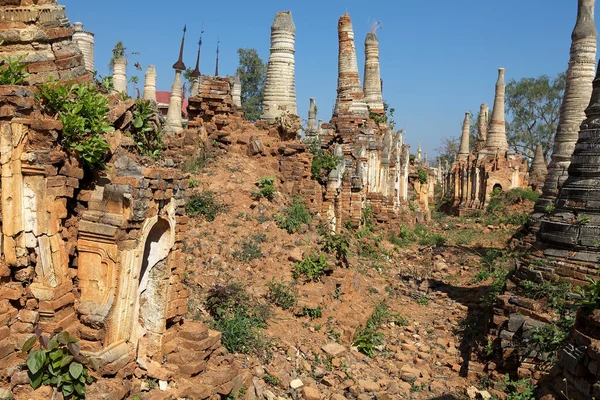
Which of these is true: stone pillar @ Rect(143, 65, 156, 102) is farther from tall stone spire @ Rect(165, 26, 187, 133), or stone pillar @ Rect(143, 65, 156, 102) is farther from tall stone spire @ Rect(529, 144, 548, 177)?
tall stone spire @ Rect(529, 144, 548, 177)

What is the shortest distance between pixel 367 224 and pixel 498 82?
11.6 metres

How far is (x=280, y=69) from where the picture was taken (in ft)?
44.3

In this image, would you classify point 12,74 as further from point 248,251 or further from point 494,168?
point 494,168

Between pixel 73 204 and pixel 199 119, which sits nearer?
pixel 73 204

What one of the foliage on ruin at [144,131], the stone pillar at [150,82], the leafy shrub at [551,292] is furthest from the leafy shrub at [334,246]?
the stone pillar at [150,82]

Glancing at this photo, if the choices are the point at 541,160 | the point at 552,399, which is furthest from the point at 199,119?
the point at 541,160

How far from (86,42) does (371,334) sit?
1015cm

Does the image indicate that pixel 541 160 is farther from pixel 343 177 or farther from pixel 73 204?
pixel 73 204

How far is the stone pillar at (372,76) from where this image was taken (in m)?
20.9

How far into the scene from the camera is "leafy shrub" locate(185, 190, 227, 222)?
973 centimetres

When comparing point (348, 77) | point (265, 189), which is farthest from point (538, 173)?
point (265, 189)

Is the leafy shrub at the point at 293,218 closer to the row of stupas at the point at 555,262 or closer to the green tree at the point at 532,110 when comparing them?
the row of stupas at the point at 555,262

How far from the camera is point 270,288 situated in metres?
8.54

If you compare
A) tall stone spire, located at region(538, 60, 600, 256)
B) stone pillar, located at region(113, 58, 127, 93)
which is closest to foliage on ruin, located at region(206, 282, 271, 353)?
tall stone spire, located at region(538, 60, 600, 256)
